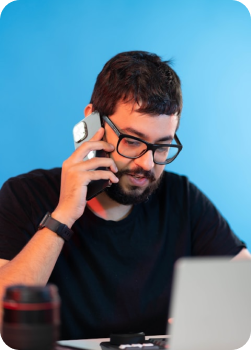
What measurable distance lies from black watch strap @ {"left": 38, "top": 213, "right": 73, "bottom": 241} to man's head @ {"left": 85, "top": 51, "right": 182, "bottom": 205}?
9.6 inches

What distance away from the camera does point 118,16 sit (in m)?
3.05

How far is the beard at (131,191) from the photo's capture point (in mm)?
1800

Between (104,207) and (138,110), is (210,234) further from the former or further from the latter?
(138,110)

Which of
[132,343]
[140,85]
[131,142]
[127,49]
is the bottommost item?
[132,343]

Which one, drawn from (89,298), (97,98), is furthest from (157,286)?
(97,98)

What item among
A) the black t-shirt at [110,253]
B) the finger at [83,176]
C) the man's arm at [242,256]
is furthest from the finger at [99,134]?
the man's arm at [242,256]

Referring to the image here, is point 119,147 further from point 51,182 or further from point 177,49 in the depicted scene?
point 177,49

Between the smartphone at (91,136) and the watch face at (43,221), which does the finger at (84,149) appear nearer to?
the smartphone at (91,136)

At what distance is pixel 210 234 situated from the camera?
2.02 meters

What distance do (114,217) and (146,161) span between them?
10.2 inches

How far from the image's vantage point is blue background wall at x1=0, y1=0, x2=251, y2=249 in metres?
2.84

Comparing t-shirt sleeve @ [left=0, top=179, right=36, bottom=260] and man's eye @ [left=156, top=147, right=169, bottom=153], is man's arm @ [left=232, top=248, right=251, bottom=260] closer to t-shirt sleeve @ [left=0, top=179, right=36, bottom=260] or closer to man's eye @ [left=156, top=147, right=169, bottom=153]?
man's eye @ [left=156, top=147, right=169, bottom=153]

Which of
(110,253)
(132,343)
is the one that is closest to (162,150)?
(110,253)

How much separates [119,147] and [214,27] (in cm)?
169
